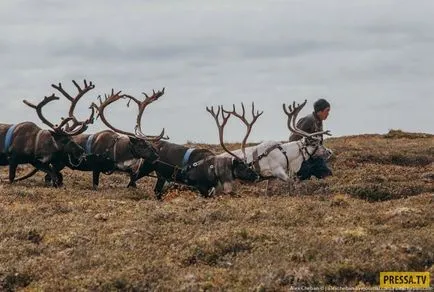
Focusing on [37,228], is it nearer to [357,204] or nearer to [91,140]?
[357,204]

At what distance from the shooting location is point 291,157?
62.3 ft

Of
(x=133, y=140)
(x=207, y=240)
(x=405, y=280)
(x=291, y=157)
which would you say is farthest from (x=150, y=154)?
(x=405, y=280)

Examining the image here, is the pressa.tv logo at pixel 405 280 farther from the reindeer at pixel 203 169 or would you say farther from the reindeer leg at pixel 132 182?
the reindeer leg at pixel 132 182

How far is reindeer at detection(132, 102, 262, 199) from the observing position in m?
18.4

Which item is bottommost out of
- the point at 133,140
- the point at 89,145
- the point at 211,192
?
the point at 211,192

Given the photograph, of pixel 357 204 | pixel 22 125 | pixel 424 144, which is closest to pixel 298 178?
pixel 357 204

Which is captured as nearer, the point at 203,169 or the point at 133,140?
the point at 203,169

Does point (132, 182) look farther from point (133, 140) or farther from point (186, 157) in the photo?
point (186, 157)

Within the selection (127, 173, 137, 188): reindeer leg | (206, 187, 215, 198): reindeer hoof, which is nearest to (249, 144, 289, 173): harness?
(206, 187, 215, 198): reindeer hoof

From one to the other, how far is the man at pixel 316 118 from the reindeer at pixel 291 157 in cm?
26

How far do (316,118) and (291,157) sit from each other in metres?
1.16

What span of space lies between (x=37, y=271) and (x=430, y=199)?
7.91 meters

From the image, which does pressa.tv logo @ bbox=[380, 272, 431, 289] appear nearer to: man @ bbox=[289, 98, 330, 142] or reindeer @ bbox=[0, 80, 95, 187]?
man @ bbox=[289, 98, 330, 142]

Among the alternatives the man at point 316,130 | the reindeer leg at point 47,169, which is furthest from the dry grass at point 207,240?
the reindeer leg at point 47,169
